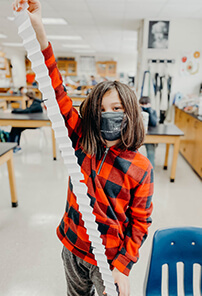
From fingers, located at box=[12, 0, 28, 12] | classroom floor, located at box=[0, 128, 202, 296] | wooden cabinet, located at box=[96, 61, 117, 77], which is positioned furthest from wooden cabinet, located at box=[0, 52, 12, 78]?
fingers, located at box=[12, 0, 28, 12]

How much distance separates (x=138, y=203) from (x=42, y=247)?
4.66 feet

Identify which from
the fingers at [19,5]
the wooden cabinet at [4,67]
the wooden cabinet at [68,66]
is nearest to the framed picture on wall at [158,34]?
the fingers at [19,5]

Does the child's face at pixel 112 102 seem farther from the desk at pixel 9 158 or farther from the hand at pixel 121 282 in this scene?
the desk at pixel 9 158

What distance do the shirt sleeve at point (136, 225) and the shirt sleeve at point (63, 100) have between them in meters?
0.31

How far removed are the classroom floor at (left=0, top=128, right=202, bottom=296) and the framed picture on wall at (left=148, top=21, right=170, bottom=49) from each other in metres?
2.46

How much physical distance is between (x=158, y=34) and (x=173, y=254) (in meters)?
4.78

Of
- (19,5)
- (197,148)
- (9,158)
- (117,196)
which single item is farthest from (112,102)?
(197,148)

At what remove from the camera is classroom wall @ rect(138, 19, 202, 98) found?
470 centimetres

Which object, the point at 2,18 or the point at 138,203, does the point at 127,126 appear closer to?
the point at 138,203

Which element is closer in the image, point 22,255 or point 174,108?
point 22,255

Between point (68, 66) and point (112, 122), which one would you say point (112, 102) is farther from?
point (68, 66)

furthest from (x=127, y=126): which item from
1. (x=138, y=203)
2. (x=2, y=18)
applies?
(x=2, y=18)

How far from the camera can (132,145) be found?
0.86 meters

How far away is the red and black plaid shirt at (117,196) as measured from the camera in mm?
849
